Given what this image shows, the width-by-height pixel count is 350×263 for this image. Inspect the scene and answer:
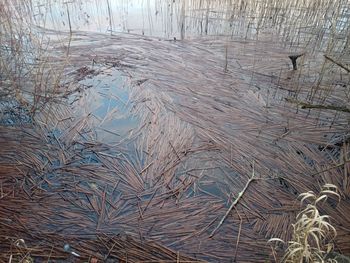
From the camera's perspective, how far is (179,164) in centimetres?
261

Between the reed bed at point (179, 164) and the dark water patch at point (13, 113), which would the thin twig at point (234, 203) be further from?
the dark water patch at point (13, 113)

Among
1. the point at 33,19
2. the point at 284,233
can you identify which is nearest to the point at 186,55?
the point at 33,19

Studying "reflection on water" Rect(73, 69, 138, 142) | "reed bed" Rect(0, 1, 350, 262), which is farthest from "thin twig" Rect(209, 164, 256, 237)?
"reflection on water" Rect(73, 69, 138, 142)

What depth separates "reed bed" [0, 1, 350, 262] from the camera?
202 cm

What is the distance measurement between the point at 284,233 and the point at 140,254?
89 cm

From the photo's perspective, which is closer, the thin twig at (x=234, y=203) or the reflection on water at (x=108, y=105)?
the thin twig at (x=234, y=203)

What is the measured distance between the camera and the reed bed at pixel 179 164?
6.64 feet

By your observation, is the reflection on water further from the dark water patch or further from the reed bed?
the dark water patch

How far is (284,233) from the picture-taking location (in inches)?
81.5

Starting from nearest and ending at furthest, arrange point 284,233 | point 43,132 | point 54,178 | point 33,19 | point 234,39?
point 284,233
point 54,178
point 43,132
point 234,39
point 33,19

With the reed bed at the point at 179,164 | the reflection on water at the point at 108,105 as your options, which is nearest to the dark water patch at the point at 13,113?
the reed bed at the point at 179,164

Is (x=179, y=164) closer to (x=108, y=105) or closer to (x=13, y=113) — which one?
(x=108, y=105)

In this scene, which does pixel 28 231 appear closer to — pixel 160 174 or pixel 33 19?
pixel 160 174

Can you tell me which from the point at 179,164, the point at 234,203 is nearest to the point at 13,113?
the point at 179,164
